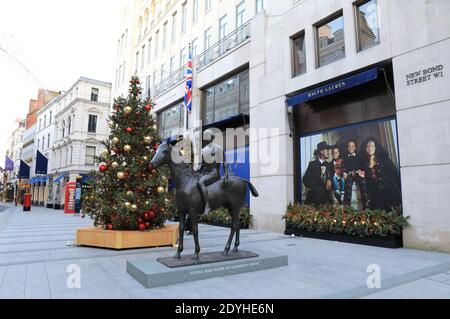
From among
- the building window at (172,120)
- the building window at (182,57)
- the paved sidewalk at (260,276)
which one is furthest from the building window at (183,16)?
the paved sidewalk at (260,276)

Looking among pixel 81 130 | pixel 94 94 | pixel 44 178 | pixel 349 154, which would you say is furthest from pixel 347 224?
pixel 44 178

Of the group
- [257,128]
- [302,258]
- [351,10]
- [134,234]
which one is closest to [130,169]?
[134,234]

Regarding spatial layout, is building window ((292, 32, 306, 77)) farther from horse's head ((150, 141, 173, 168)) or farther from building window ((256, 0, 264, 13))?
horse's head ((150, 141, 173, 168))

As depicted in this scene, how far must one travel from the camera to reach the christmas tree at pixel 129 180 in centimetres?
933

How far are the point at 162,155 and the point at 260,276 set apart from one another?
10.1ft

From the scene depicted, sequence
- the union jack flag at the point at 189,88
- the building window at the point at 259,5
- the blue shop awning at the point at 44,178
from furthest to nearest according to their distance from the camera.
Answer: the blue shop awning at the point at 44,178
the union jack flag at the point at 189,88
the building window at the point at 259,5

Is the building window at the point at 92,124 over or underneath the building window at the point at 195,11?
underneath

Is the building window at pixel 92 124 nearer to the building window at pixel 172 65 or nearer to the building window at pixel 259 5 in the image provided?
the building window at pixel 172 65

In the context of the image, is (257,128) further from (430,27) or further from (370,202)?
(430,27)

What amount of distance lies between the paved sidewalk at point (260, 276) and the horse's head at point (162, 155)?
2.25 metres

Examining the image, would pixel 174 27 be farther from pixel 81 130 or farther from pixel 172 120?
pixel 81 130

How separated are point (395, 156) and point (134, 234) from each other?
28.7ft

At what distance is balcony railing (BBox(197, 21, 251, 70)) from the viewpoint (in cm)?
1689

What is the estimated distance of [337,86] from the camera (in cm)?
1121
